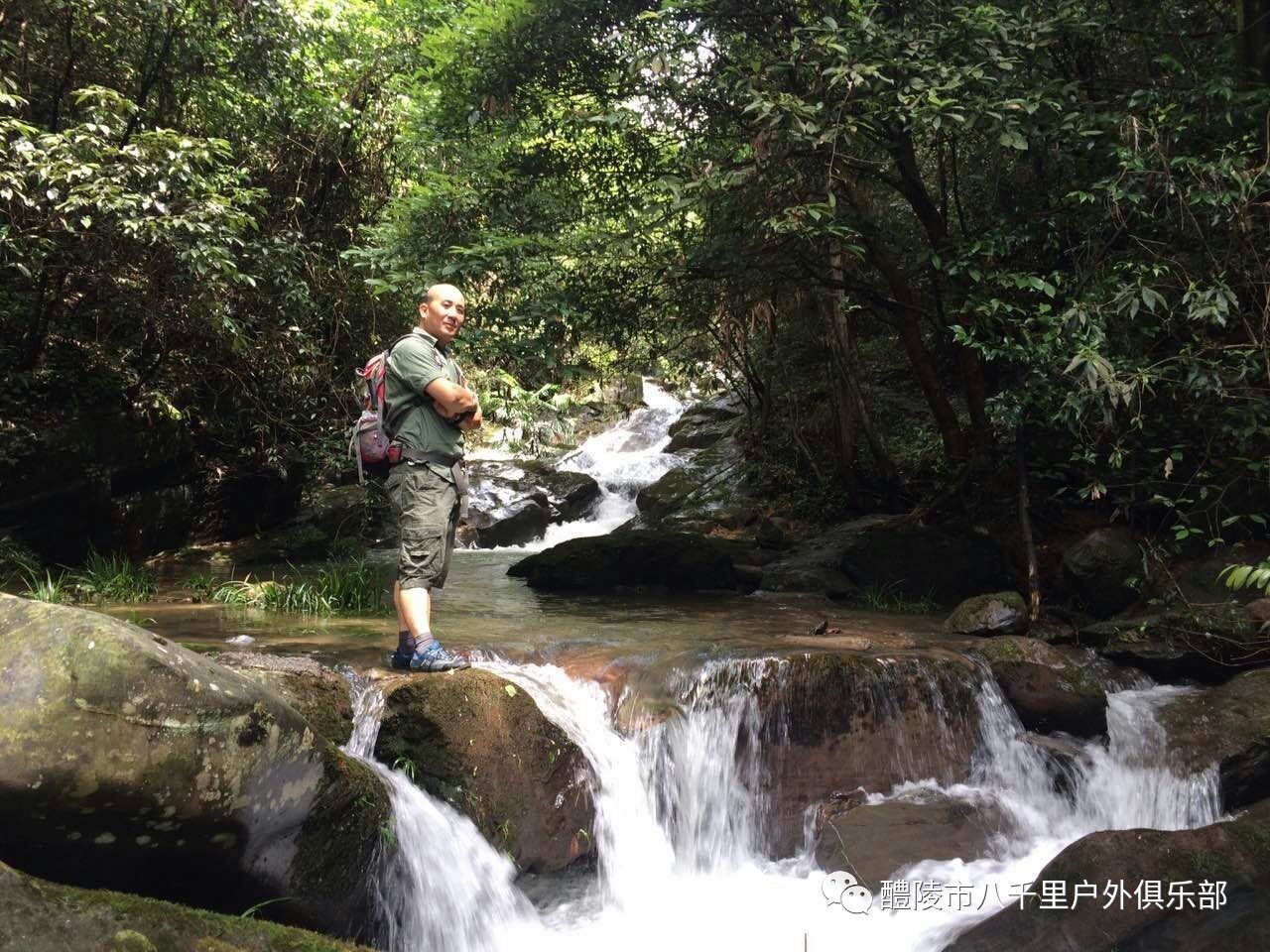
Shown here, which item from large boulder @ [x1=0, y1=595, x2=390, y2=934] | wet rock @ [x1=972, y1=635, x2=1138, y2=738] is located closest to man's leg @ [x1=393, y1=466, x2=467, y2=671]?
large boulder @ [x1=0, y1=595, x2=390, y2=934]

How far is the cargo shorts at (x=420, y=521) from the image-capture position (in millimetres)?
4609

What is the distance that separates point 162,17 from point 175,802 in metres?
9.05

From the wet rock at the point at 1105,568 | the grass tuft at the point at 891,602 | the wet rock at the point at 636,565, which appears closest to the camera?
the wet rock at the point at 1105,568

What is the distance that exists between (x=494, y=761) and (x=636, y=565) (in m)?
5.93

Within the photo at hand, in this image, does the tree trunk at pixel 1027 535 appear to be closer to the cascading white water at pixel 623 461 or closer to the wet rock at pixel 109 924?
the wet rock at pixel 109 924

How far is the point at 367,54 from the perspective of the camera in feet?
37.8

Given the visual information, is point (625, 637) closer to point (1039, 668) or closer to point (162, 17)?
point (1039, 668)

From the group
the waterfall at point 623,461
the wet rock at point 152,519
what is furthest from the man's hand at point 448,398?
the waterfall at point 623,461

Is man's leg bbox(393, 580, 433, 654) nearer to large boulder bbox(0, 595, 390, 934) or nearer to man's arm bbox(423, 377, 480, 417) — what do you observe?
man's arm bbox(423, 377, 480, 417)

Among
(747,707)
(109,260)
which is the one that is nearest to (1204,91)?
(747,707)

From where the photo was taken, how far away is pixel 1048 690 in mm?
6148

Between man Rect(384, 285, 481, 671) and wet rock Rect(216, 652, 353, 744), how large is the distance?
1.54 ft

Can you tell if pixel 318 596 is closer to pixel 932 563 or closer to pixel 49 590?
pixel 49 590

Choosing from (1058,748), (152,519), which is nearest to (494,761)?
(1058,748)
